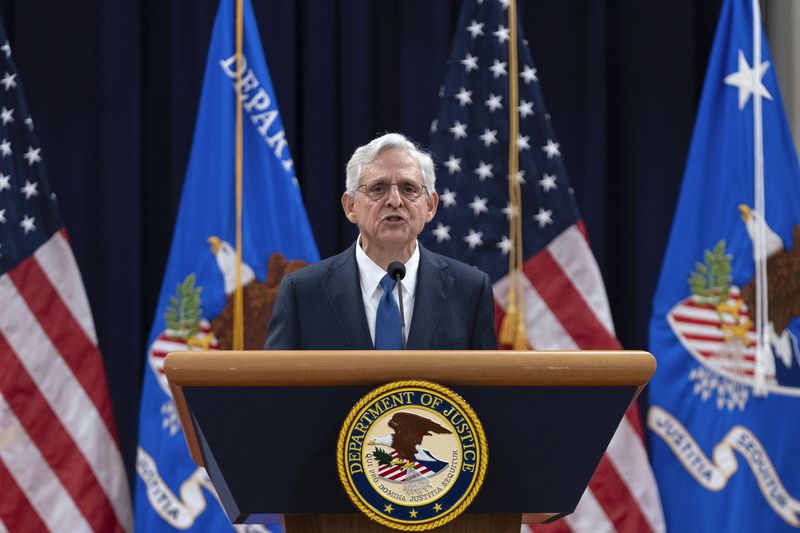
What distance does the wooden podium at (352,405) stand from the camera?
1.48 meters

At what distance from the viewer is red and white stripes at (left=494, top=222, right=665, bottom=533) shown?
400 cm

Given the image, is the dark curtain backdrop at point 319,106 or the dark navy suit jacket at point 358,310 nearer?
the dark navy suit jacket at point 358,310

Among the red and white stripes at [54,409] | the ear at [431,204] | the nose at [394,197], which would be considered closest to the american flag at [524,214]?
the red and white stripes at [54,409]

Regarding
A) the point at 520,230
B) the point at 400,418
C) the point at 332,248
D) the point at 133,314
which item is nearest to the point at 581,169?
the point at 520,230

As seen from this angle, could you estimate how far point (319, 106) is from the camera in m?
4.43

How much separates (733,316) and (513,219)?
985 millimetres

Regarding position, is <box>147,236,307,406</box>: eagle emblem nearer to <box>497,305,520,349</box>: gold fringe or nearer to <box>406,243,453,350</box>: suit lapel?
<box>497,305,520,349</box>: gold fringe

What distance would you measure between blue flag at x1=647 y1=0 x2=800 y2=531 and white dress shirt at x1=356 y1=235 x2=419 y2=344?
2075mm

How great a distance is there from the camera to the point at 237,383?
1.48 m

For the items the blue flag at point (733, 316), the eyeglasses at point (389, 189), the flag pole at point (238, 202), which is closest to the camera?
the eyeglasses at point (389, 189)

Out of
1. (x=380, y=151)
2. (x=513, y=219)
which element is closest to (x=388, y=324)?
(x=380, y=151)

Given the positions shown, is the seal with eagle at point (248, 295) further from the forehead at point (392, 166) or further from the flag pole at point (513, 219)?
the forehead at point (392, 166)

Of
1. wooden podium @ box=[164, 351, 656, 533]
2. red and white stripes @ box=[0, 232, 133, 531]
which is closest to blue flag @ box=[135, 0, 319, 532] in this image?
red and white stripes @ box=[0, 232, 133, 531]

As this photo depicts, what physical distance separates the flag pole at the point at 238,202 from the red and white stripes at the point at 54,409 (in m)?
0.63
